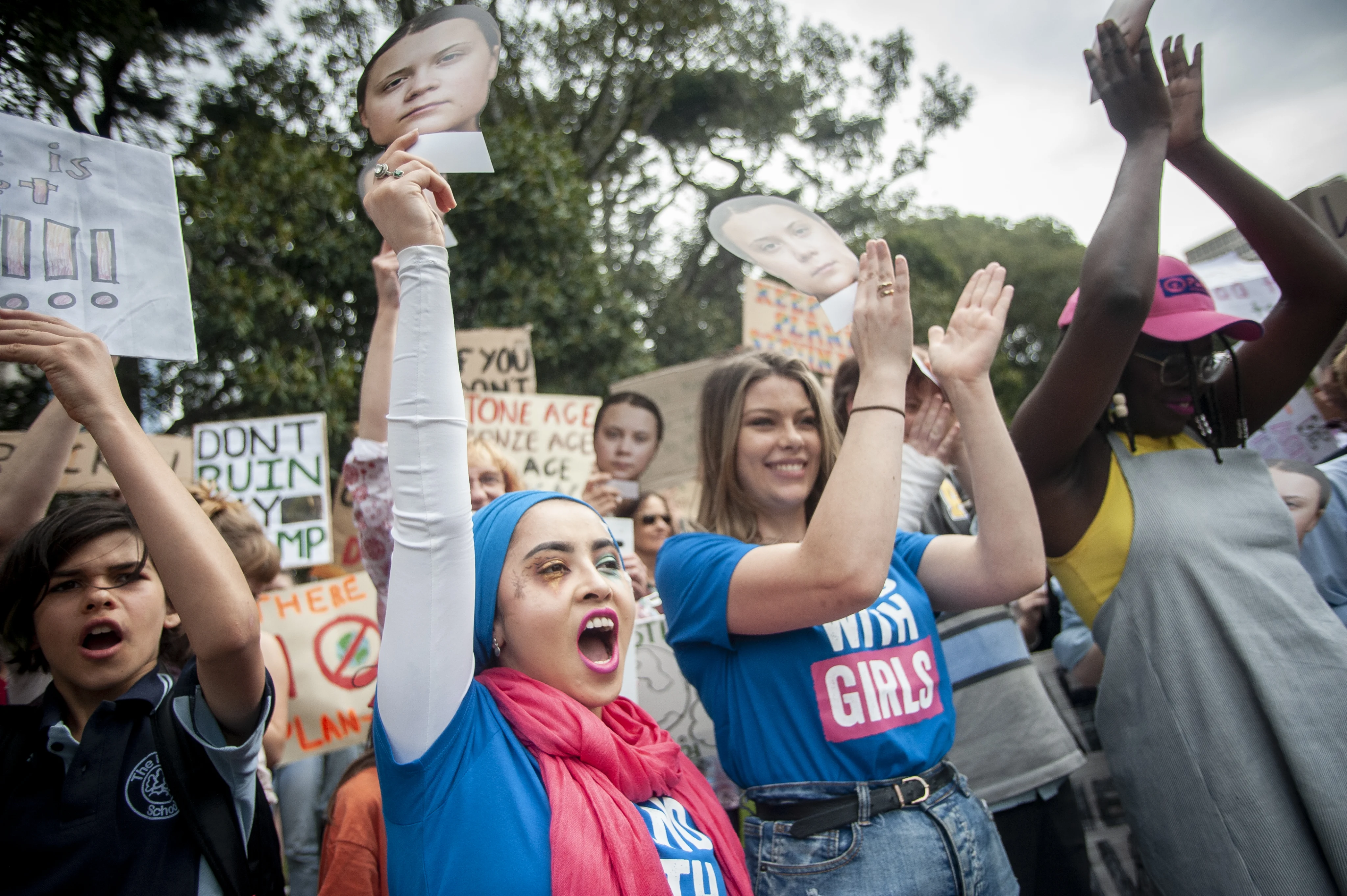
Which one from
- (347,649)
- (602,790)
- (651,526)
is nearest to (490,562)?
(602,790)

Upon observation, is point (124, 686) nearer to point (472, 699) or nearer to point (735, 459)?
point (472, 699)

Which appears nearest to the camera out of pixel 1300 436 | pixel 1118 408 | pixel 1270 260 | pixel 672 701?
pixel 1118 408

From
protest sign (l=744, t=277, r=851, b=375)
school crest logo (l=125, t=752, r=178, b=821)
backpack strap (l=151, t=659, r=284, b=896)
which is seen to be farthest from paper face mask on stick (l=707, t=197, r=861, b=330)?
protest sign (l=744, t=277, r=851, b=375)

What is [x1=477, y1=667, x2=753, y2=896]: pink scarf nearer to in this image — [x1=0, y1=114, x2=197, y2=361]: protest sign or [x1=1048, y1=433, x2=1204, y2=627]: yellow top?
[x1=0, y1=114, x2=197, y2=361]: protest sign

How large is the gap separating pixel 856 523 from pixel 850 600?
0.14 metres

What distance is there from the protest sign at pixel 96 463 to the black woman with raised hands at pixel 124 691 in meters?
1.53

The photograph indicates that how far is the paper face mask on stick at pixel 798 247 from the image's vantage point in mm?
1998

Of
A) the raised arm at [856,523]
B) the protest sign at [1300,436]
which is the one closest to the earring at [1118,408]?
the raised arm at [856,523]

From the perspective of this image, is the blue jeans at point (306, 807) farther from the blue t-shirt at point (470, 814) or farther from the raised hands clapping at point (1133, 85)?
the raised hands clapping at point (1133, 85)

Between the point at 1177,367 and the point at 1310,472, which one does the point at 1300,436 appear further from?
the point at 1177,367

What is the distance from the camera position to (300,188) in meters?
6.14

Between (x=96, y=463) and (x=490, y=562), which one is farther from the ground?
(x=96, y=463)

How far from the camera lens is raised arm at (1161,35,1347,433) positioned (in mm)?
2100

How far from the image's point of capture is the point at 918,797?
1.55 meters
